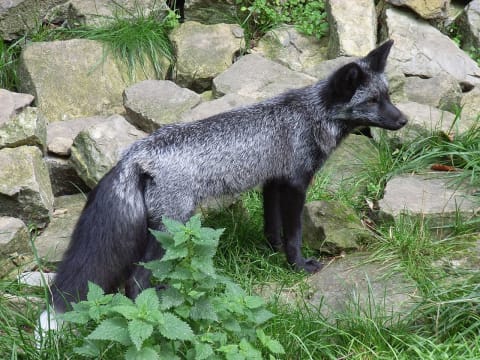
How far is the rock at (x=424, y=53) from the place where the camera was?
357 inches

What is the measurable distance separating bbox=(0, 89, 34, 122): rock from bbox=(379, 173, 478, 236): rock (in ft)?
12.5

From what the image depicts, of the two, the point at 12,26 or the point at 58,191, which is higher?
the point at 12,26

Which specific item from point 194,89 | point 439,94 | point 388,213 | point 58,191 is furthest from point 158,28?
point 388,213

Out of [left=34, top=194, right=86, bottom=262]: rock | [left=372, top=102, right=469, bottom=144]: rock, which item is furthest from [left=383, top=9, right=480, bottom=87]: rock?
[left=34, top=194, right=86, bottom=262]: rock

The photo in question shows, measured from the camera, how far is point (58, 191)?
299 inches

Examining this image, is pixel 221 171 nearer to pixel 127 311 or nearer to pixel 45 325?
pixel 45 325

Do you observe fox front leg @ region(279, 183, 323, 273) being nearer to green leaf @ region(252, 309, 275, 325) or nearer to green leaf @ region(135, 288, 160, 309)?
green leaf @ region(252, 309, 275, 325)

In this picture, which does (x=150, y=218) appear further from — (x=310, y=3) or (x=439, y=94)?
(x=310, y=3)

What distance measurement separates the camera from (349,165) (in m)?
7.26

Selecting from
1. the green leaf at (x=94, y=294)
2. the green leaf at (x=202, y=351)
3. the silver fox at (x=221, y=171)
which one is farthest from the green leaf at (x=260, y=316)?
the silver fox at (x=221, y=171)

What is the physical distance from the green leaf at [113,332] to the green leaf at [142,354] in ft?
0.15

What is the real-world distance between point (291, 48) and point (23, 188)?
450cm

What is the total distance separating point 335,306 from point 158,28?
17.8ft

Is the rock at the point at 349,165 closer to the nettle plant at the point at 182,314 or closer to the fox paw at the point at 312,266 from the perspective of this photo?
the fox paw at the point at 312,266
